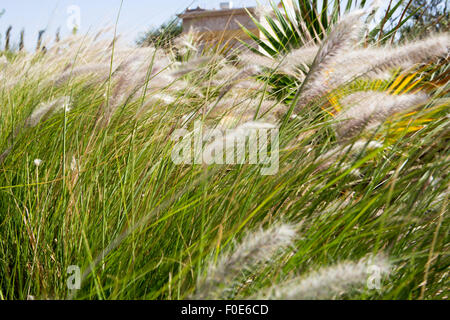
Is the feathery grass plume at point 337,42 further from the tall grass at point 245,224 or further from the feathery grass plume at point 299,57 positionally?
the feathery grass plume at point 299,57

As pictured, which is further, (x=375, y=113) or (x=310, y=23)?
(x=310, y=23)

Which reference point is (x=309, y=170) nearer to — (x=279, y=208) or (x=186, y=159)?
(x=279, y=208)

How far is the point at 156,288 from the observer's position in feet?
3.12

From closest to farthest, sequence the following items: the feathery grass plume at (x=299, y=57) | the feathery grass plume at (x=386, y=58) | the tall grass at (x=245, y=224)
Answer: the tall grass at (x=245, y=224), the feathery grass plume at (x=386, y=58), the feathery grass plume at (x=299, y=57)

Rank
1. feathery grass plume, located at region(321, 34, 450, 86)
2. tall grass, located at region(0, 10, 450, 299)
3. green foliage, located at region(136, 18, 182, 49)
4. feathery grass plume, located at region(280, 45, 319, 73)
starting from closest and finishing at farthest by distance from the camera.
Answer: tall grass, located at region(0, 10, 450, 299)
feathery grass plume, located at region(321, 34, 450, 86)
feathery grass plume, located at region(280, 45, 319, 73)
green foliage, located at region(136, 18, 182, 49)

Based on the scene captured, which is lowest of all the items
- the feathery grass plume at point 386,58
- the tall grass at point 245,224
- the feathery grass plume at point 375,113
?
the tall grass at point 245,224

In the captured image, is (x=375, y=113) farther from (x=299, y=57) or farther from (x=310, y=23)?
(x=310, y=23)

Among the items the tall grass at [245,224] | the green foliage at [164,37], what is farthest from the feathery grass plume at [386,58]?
the green foliage at [164,37]

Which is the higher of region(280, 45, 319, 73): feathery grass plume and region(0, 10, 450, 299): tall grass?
region(280, 45, 319, 73): feathery grass plume

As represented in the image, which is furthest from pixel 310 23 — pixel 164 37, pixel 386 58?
pixel 386 58

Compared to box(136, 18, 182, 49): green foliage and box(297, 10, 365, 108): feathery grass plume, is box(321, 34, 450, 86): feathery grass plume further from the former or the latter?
box(136, 18, 182, 49): green foliage

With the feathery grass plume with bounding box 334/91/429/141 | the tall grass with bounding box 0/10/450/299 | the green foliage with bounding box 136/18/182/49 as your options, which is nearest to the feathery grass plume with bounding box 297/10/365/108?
the tall grass with bounding box 0/10/450/299
